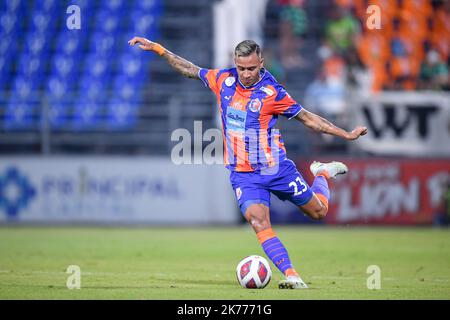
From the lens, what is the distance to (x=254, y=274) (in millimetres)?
9555

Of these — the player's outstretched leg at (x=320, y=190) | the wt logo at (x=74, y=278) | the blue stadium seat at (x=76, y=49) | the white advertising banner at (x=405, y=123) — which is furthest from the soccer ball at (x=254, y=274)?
the blue stadium seat at (x=76, y=49)

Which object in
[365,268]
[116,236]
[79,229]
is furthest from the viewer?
[79,229]

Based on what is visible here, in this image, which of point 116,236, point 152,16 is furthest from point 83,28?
point 116,236

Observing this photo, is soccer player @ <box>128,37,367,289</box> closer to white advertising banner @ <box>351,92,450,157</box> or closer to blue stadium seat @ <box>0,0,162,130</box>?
white advertising banner @ <box>351,92,450,157</box>

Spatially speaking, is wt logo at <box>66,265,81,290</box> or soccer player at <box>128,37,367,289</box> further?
soccer player at <box>128,37,367,289</box>

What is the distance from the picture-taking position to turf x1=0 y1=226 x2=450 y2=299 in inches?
366

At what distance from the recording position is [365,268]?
12.2 metres

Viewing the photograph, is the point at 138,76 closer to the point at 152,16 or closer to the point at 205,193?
the point at 152,16

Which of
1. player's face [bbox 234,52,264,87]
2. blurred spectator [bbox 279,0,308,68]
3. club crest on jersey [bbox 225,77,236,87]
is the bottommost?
club crest on jersey [bbox 225,77,236,87]

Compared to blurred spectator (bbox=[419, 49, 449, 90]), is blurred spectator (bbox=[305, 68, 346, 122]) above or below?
below

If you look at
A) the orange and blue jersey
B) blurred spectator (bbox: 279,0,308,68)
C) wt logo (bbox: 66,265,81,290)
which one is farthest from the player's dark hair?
blurred spectator (bbox: 279,0,308,68)

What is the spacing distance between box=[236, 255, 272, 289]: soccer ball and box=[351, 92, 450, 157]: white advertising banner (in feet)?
38.0
